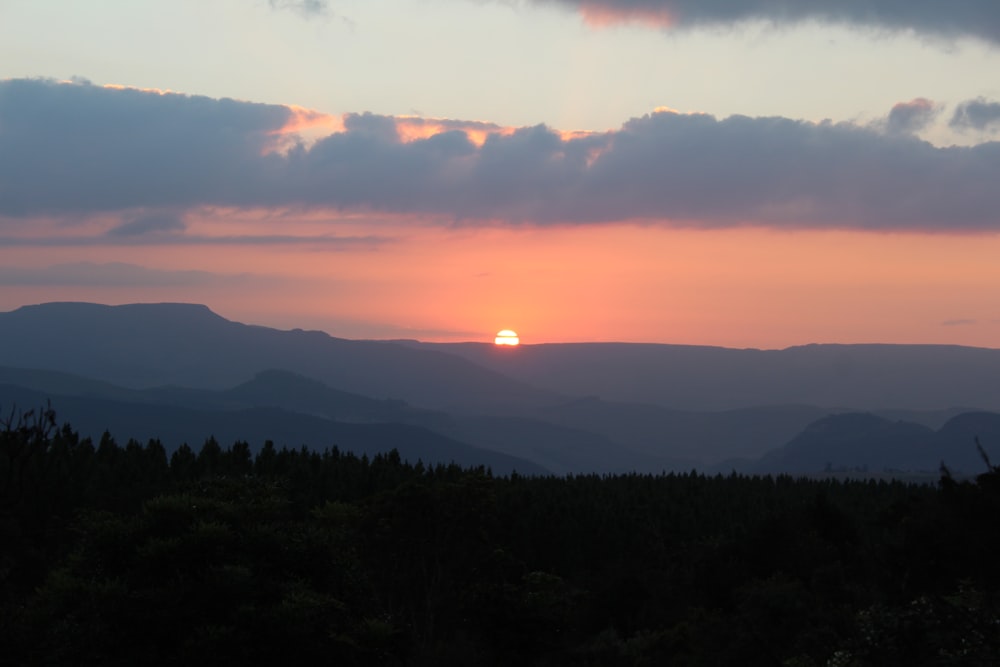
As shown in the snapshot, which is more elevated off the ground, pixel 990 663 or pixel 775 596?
pixel 990 663

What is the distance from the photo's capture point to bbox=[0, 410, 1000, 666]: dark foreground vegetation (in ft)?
111

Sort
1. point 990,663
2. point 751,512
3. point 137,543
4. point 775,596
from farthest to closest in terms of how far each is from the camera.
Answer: point 751,512
point 775,596
point 137,543
point 990,663

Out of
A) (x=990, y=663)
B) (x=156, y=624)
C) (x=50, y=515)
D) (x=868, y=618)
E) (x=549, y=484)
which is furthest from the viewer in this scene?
(x=549, y=484)

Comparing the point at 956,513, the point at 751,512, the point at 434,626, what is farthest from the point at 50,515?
the point at 751,512

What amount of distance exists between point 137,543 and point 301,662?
21.6 ft

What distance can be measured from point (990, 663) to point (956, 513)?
104 ft

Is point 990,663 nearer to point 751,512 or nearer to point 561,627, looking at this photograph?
point 561,627

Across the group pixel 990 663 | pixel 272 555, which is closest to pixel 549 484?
pixel 272 555

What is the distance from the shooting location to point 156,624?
112ft

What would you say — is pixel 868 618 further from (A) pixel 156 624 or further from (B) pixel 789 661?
(A) pixel 156 624

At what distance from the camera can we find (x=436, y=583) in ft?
187

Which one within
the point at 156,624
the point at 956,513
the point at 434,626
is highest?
the point at 956,513

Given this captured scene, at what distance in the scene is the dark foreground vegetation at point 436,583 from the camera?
1328 inches

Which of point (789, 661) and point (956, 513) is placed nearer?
point (789, 661)
